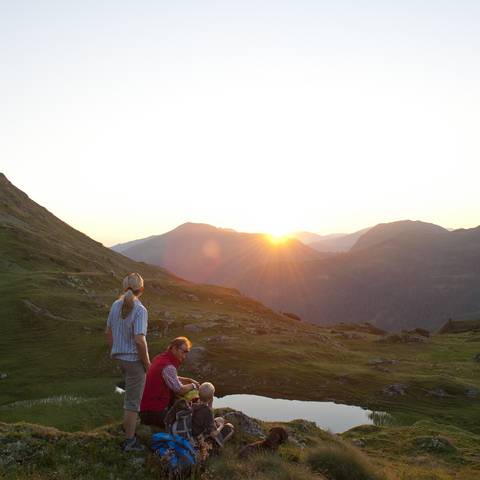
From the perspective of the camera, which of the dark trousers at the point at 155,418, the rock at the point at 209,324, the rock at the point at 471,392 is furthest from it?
the rock at the point at 209,324

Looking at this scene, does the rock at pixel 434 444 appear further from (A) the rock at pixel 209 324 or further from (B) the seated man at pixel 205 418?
(A) the rock at pixel 209 324

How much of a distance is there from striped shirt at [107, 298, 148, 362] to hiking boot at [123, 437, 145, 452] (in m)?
2.31

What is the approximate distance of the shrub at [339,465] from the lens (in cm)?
1585

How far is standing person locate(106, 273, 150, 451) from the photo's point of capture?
1354 centimetres

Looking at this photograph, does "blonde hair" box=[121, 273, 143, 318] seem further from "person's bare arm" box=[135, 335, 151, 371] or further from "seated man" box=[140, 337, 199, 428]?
"seated man" box=[140, 337, 199, 428]

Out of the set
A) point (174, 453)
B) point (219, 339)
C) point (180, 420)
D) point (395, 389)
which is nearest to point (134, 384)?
point (180, 420)

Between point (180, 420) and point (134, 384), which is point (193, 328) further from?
point (134, 384)

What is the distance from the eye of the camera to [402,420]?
39031 mm

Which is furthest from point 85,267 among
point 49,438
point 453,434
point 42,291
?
point 49,438

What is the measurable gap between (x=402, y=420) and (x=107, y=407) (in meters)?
21.9

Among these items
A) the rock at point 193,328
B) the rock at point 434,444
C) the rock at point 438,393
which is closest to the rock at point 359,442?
the rock at point 434,444

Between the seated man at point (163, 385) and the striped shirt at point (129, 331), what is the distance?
1.01m

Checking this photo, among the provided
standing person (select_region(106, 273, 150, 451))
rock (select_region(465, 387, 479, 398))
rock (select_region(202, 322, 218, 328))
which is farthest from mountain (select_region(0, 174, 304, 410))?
rock (select_region(465, 387, 479, 398))

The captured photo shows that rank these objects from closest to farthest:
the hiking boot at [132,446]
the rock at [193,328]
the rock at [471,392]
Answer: the hiking boot at [132,446]
the rock at [471,392]
the rock at [193,328]
